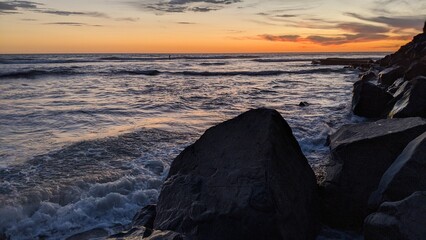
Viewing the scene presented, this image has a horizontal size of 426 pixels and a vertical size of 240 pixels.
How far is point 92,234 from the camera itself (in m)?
4.19

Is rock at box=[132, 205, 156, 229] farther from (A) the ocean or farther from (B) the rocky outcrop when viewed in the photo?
(B) the rocky outcrop

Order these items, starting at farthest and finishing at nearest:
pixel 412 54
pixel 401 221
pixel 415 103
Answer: pixel 412 54 < pixel 415 103 < pixel 401 221

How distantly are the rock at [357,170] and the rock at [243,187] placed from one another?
0.86ft

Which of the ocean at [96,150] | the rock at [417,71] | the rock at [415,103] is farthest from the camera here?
the rock at [417,71]

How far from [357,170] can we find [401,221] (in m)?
1.37

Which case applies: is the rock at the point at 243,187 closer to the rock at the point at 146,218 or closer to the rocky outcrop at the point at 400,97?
the rock at the point at 146,218

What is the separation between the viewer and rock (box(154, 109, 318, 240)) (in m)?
3.21

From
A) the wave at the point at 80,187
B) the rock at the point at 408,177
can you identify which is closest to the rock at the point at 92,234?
the wave at the point at 80,187

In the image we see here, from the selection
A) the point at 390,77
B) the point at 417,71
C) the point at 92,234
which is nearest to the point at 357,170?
the point at 92,234

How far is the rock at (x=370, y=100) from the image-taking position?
9680 millimetres

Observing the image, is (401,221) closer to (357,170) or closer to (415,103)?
(357,170)

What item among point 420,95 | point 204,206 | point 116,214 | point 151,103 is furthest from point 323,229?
point 151,103

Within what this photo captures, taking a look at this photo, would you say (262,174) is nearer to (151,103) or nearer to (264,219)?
(264,219)

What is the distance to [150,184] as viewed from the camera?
18.3 ft
